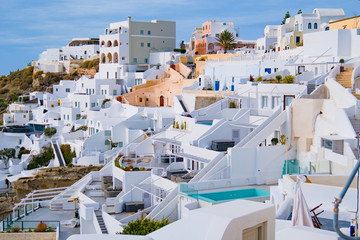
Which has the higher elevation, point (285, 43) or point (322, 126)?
point (285, 43)

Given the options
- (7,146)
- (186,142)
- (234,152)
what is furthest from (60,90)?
(234,152)

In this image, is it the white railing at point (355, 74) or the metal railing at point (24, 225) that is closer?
the metal railing at point (24, 225)

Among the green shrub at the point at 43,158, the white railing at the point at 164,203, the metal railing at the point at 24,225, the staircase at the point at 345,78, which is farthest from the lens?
the green shrub at the point at 43,158

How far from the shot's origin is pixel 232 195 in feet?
64.3

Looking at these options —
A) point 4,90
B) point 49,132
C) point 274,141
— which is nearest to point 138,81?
point 49,132

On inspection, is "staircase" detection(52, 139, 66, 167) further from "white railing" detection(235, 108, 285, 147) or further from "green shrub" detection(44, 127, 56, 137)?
"white railing" detection(235, 108, 285, 147)

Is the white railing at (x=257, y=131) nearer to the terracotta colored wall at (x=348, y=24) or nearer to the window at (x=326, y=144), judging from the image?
the window at (x=326, y=144)

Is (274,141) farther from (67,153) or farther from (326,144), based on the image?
(67,153)

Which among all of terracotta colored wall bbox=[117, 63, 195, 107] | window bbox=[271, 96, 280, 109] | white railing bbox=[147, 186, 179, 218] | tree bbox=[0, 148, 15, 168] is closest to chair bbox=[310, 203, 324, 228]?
white railing bbox=[147, 186, 179, 218]

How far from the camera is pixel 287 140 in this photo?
22781 mm

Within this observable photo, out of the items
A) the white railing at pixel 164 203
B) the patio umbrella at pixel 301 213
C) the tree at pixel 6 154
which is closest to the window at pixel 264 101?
the white railing at pixel 164 203

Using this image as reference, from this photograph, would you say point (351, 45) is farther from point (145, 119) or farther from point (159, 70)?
point (159, 70)

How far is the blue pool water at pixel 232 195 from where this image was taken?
18.9 metres

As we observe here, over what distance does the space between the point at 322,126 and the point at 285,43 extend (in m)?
23.8
